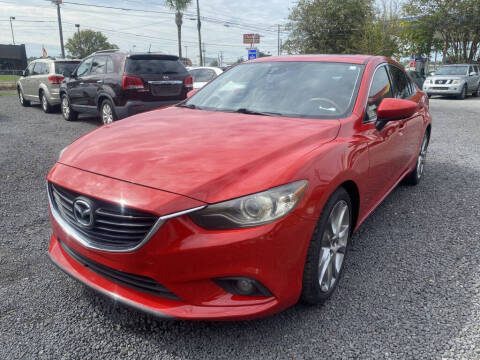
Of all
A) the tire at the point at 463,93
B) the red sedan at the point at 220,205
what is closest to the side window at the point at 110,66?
the red sedan at the point at 220,205

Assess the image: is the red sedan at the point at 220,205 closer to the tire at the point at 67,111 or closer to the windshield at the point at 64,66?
the tire at the point at 67,111

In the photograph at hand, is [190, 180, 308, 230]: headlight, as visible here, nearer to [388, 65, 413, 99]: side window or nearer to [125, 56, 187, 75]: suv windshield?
[388, 65, 413, 99]: side window

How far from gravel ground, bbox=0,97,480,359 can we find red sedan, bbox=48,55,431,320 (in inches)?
9.2

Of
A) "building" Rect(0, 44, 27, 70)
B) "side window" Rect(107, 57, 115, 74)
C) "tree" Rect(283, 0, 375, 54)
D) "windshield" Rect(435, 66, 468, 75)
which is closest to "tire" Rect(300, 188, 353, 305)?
"side window" Rect(107, 57, 115, 74)

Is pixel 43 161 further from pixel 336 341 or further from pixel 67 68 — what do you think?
pixel 67 68

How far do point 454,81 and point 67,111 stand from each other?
17.3 meters

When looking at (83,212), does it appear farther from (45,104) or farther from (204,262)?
(45,104)

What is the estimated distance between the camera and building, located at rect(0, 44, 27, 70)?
208ft

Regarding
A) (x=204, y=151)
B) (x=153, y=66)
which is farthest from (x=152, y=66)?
(x=204, y=151)

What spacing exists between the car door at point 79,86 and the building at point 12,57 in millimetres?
64411

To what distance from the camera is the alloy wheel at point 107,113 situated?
8299 millimetres

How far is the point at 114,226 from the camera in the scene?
1.89 m

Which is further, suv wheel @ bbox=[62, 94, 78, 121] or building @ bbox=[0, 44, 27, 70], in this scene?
building @ bbox=[0, 44, 27, 70]

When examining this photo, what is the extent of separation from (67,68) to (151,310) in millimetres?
11279
